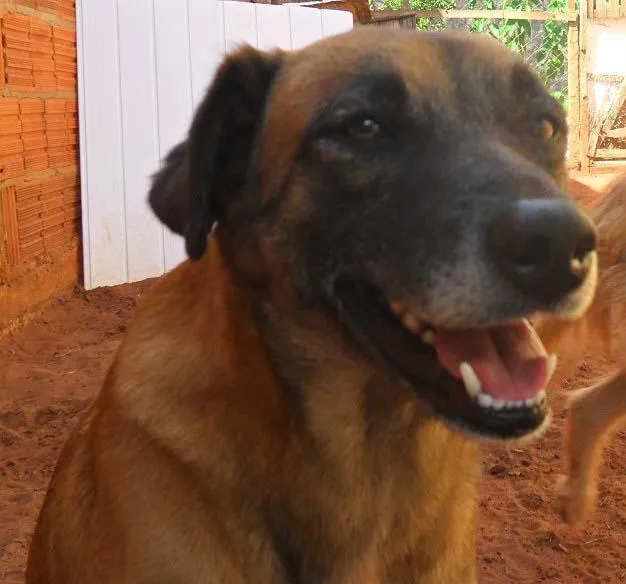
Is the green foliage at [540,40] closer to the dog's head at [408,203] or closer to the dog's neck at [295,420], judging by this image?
the dog's head at [408,203]

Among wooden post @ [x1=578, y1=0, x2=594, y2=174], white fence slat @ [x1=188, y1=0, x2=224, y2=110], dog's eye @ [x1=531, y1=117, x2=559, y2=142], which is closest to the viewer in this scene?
dog's eye @ [x1=531, y1=117, x2=559, y2=142]

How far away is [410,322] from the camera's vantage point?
1775 millimetres

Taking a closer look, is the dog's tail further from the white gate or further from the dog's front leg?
the white gate

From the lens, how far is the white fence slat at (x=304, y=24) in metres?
7.06

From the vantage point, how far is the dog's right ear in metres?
1.80

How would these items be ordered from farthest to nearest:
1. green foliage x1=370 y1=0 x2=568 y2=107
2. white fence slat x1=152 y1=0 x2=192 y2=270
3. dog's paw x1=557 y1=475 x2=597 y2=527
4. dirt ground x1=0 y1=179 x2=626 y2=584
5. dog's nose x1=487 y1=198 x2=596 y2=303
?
green foliage x1=370 y1=0 x2=568 y2=107, white fence slat x1=152 y1=0 x2=192 y2=270, dog's paw x1=557 y1=475 x2=597 y2=527, dirt ground x1=0 y1=179 x2=626 y2=584, dog's nose x1=487 y1=198 x2=596 y2=303

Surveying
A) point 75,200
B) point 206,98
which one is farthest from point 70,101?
point 206,98

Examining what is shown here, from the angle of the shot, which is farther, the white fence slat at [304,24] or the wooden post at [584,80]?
the wooden post at [584,80]

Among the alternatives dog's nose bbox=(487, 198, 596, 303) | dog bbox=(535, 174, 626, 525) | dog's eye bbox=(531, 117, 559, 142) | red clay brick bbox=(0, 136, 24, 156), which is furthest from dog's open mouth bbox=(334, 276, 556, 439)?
red clay brick bbox=(0, 136, 24, 156)

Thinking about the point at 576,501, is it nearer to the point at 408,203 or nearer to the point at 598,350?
the point at 598,350

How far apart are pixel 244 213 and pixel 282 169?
0.14m

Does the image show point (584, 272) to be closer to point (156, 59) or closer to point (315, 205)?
point (315, 205)

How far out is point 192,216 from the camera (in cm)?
179

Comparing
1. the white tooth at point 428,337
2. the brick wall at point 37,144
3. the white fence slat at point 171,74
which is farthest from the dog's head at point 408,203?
the white fence slat at point 171,74
